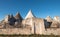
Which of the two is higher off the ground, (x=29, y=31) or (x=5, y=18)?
(x=5, y=18)

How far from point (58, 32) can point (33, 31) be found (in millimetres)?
4072

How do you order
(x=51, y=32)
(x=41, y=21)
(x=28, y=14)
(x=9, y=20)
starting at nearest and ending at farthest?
(x=51, y=32) → (x=41, y=21) → (x=9, y=20) → (x=28, y=14)

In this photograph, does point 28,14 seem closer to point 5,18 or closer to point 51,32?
point 5,18

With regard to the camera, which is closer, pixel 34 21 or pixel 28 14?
pixel 34 21

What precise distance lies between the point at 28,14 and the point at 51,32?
1978 cm

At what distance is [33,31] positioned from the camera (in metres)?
22.4

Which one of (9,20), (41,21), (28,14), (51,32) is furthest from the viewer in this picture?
(28,14)

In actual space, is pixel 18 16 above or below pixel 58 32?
above

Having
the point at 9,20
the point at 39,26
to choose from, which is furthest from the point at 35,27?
the point at 9,20

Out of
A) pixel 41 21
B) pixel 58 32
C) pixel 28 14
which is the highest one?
pixel 28 14

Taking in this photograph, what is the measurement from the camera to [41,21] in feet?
76.2

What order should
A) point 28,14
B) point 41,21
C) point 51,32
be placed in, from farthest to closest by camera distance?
1. point 28,14
2. point 41,21
3. point 51,32

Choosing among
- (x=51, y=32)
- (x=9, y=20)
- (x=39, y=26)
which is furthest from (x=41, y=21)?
(x=9, y=20)

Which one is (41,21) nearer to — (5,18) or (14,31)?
(14,31)
